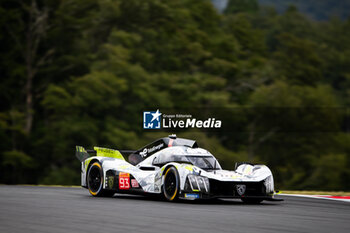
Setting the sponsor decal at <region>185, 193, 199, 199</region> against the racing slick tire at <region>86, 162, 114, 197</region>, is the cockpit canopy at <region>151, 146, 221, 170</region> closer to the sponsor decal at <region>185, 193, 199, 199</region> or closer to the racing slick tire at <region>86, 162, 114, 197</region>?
the sponsor decal at <region>185, 193, 199, 199</region>

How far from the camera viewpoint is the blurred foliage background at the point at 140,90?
108ft

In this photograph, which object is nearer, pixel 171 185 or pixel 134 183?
pixel 171 185

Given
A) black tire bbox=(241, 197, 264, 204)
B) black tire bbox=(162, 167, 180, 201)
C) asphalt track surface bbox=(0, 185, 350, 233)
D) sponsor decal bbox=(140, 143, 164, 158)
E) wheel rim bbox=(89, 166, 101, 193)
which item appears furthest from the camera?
wheel rim bbox=(89, 166, 101, 193)

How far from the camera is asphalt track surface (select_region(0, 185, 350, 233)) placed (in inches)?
276

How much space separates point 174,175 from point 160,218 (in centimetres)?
309

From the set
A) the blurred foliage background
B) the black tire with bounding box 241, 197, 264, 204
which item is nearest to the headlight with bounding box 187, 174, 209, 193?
the black tire with bounding box 241, 197, 264, 204

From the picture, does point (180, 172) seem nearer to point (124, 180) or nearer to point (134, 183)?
point (134, 183)

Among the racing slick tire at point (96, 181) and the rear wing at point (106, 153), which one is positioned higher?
the rear wing at point (106, 153)

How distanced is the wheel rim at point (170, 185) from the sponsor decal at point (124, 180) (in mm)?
1243

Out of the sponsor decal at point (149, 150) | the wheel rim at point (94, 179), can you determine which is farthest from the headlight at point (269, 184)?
the wheel rim at point (94, 179)

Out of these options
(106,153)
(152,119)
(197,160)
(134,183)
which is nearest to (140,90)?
(152,119)

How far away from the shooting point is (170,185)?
1134 cm

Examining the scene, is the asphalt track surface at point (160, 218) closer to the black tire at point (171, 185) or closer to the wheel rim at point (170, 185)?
the black tire at point (171, 185)

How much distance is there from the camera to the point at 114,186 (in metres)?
12.6
